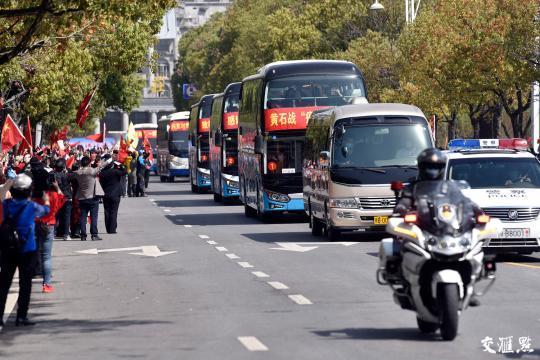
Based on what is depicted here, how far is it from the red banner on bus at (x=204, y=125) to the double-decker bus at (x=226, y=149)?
723cm

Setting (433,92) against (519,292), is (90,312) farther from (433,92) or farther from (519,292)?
(433,92)

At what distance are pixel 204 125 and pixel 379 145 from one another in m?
30.6

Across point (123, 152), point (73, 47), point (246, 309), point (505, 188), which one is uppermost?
point (73, 47)

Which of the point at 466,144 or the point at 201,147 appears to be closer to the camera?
the point at 466,144

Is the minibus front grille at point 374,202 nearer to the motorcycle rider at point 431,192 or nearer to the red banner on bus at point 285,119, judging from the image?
the red banner on bus at point 285,119

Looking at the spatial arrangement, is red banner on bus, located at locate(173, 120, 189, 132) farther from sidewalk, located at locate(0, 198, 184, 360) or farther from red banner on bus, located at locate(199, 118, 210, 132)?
sidewalk, located at locate(0, 198, 184, 360)

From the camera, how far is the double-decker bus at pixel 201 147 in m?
56.7

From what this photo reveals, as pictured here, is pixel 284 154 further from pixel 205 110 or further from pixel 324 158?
pixel 205 110

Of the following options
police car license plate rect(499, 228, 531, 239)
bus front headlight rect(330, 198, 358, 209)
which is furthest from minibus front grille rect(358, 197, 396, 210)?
police car license plate rect(499, 228, 531, 239)

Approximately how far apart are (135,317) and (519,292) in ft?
14.6

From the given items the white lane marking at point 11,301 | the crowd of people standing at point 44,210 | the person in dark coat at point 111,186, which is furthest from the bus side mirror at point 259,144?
the white lane marking at point 11,301

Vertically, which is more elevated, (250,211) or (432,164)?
(432,164)

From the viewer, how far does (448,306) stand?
1213cm

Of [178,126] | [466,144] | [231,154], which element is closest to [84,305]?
[466,144]
